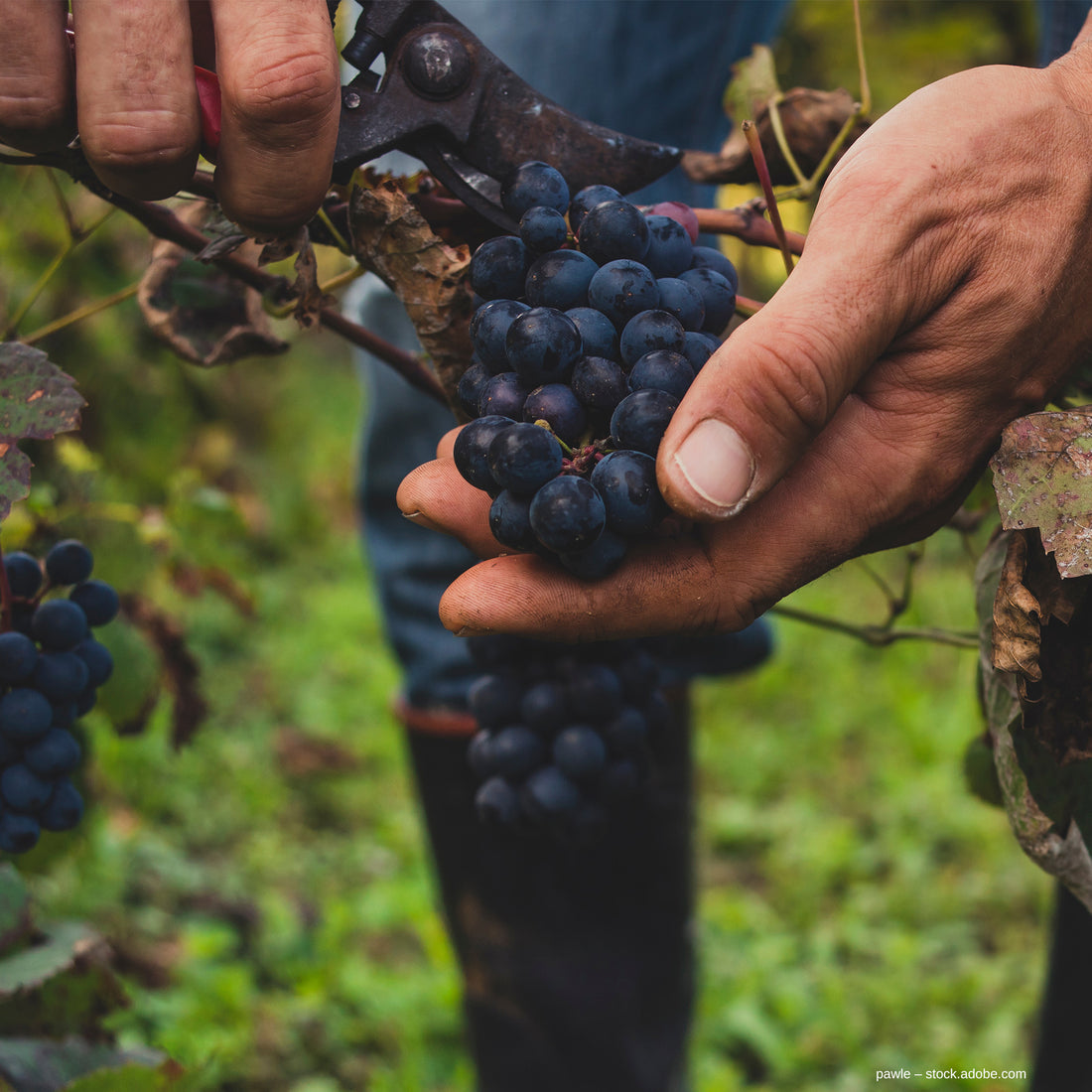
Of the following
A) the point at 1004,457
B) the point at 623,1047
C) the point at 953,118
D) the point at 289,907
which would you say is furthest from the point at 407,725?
the point at 953,118

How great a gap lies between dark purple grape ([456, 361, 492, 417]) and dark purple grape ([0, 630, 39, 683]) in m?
0.49

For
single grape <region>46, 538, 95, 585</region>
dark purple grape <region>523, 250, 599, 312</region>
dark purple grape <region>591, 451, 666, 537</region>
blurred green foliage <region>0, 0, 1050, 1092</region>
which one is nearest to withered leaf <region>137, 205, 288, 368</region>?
single grape <region>46, 538, 95, 585</region>

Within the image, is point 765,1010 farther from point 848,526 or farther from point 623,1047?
point 848,526

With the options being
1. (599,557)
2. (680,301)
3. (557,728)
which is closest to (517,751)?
(557,728)

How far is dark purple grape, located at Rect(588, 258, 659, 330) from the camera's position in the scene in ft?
2.46

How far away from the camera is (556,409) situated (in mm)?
729

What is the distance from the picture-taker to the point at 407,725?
166cm

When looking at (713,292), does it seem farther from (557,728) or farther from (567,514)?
(557,728)

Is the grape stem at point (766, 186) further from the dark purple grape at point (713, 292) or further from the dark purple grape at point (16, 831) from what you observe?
the dark purple grape at point (16, 831)

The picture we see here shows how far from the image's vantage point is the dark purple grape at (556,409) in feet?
2.39

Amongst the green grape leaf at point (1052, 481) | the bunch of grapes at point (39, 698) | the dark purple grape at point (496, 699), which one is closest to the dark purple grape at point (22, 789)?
the bunch of grapes at point (39, 698)

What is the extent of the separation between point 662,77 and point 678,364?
92 cm

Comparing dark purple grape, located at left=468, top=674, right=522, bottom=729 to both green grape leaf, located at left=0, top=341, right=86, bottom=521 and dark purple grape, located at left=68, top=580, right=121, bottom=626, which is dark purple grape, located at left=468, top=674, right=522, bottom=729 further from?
green grape leaf, located at left=0, top=341, right=86, bottom=521

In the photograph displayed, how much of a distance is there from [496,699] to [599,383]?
1.63ft
